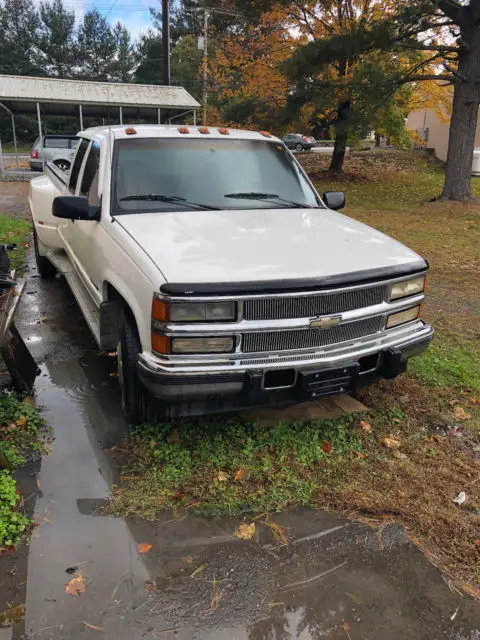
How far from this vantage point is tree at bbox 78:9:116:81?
54.9 metres

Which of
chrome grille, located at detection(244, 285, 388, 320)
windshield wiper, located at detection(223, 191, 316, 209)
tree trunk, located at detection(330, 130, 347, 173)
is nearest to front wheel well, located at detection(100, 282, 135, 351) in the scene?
chrome grille, located at detection(244, 285, 388, 320)

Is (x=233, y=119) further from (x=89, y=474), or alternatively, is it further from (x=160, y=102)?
(x=89, y=474)

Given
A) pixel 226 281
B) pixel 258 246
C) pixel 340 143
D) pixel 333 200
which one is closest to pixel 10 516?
pixel 226 281

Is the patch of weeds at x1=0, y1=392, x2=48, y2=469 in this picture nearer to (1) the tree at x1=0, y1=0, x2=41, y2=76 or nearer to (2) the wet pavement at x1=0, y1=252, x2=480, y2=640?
(2) the wet pavement at x1=0, y1=252, x2=480, y2=640

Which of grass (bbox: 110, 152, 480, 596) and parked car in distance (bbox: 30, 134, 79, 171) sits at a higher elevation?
parked car in distance (bbox: 30, 134, 79, 171)

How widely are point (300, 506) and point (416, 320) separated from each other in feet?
5.30

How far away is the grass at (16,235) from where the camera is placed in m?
8.53

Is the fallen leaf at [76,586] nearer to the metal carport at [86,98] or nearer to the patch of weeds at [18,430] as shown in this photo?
the patch of weeds at [18,430]

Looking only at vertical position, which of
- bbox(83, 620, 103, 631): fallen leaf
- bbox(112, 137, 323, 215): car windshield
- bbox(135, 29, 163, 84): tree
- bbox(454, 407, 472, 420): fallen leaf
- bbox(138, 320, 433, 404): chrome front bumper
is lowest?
bbox(83, 620, 103, 631): fallen leaf

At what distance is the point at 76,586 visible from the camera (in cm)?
252

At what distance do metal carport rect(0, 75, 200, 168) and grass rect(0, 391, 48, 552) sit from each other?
19228 mm

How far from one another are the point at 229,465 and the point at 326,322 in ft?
3.61

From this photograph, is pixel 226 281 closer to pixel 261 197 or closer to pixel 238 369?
pixel 238 369

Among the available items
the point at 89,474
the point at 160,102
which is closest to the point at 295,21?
the point at 160,102
